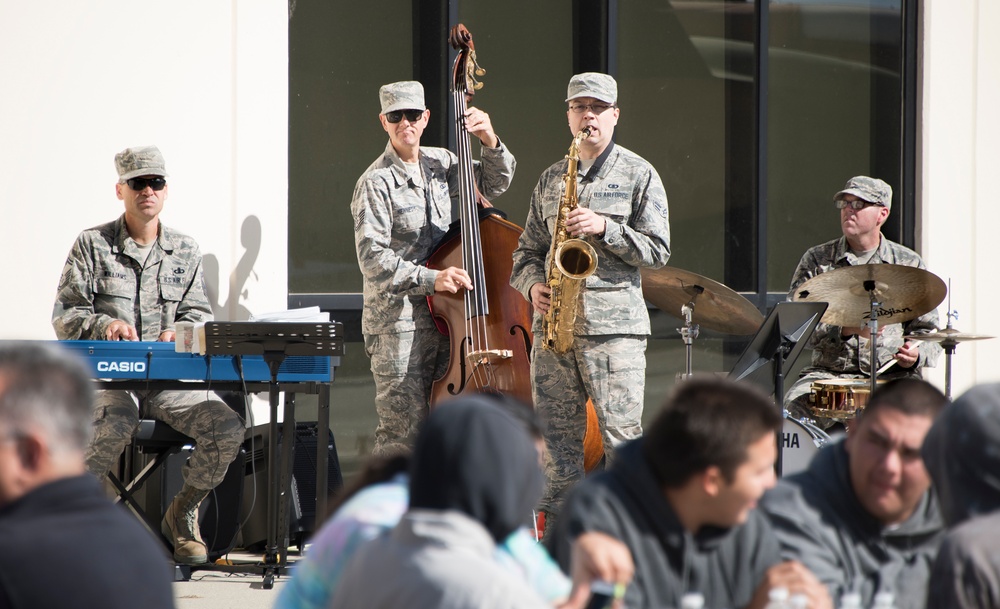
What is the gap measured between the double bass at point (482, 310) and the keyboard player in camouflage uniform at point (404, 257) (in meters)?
0.10

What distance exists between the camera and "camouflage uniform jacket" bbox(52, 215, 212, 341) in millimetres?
5238

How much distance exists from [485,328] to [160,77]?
89.0 inches

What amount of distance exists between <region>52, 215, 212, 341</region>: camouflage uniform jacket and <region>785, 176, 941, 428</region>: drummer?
303 centimetres

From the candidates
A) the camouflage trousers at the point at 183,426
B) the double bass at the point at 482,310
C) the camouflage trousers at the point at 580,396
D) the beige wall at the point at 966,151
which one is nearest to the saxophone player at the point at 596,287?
the camouflage trousers at the point at 580,396

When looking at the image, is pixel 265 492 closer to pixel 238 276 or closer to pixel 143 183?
pixel 238 276

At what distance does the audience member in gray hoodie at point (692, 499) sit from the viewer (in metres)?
2.18

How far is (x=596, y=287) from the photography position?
507 cm

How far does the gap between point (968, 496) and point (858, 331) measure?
3.77m

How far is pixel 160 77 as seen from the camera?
5938mm

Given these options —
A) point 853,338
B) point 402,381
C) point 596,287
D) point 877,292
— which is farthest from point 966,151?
point 402,381

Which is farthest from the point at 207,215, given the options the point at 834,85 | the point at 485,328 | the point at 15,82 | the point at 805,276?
the point at 834,85

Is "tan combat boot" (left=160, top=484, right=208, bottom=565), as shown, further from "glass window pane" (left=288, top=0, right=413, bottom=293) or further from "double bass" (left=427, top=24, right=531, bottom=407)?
"glass window pane" (left=288, top=0, right=413, bottom=293)

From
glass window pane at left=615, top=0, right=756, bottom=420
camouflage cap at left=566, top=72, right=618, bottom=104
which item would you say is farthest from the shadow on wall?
glass window pane at left=615, top=0, right=756, bottom=420

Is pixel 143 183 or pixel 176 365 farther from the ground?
pixel 143 183
